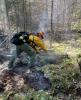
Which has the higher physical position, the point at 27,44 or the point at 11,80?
the point at 27,44

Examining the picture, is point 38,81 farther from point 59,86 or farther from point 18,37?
point 18,37

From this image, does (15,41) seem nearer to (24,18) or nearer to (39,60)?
(39,60)

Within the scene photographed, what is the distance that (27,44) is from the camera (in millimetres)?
6062

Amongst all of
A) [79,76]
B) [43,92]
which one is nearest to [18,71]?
[43,92]

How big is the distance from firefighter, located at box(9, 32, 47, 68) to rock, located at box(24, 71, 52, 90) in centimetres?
47

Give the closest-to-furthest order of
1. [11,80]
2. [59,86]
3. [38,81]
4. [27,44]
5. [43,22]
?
1. [59,86]
2. [38,81]
3. [11,80]
4. [27,44]
5. [43,22]

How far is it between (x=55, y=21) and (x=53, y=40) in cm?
236

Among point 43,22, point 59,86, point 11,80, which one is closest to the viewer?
point 59,86

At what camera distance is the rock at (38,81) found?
550cm

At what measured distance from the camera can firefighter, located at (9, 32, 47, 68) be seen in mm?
5828

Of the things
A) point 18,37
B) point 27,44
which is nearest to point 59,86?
point 27,44

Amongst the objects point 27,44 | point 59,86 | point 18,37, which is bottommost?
point 59,86

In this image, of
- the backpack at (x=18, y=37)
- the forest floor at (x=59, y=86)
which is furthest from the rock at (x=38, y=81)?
the backpack at (x=18, y=37)

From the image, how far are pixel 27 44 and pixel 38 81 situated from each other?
1.06 metres
